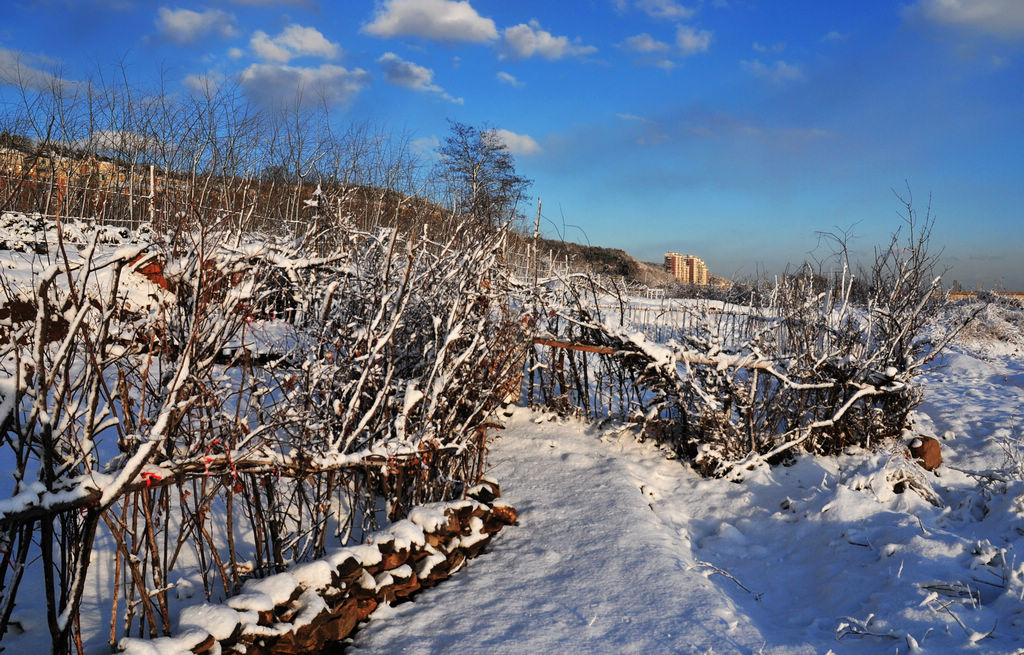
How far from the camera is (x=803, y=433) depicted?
5.86 meters

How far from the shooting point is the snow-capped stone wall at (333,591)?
8.42 feet

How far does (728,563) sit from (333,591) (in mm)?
2586

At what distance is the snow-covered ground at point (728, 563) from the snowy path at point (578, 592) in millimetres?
→ 12

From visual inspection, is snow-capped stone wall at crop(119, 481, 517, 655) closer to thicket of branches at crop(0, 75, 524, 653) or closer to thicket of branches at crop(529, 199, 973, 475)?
thicket of branches at crop(0, 75, 524, 653)

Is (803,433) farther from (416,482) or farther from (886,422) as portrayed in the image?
(416,482)

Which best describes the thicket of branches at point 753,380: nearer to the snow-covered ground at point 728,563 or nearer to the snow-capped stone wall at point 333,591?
the snow-covered ground at point 728,563

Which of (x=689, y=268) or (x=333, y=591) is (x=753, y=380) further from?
(x=689, y=268)

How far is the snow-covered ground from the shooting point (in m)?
3.10

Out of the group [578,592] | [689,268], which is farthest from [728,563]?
[689,268]

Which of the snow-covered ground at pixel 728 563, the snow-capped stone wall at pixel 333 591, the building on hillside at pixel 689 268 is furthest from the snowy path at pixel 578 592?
the building on hillside at pixel 689 268

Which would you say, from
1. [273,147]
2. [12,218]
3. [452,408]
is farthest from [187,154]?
[452,408]

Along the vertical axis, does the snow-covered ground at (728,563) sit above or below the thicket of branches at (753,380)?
below

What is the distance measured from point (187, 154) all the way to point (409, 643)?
510 inches

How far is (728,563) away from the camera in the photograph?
425cm
